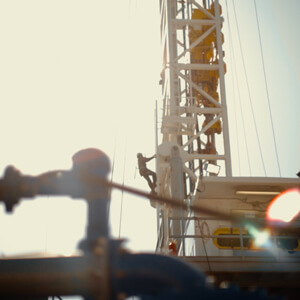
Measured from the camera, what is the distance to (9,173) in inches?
152

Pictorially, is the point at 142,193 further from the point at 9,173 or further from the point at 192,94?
the point at 192,94

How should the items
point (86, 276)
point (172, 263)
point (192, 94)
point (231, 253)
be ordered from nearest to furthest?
1. point (86, 276)
2. point (172, 263)
3. point (231, 253)
4. point (192, 94)

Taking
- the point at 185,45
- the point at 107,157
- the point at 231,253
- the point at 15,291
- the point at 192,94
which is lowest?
the point at 15,291

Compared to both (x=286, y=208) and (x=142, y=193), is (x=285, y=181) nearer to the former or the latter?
(x=286, y=208)

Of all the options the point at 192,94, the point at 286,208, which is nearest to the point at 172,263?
the point at 286,208

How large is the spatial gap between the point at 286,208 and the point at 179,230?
1057 cm

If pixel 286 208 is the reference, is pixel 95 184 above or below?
below

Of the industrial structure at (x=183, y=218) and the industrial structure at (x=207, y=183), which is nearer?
the industrial structure at (x=183, y=218)

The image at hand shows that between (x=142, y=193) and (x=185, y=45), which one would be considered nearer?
(x=142, y=193)

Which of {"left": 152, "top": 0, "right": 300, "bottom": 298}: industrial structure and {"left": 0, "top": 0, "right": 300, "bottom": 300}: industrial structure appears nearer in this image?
{"left": 0, "top": 0, "right": 300, "bottom": 300}: industrial structure

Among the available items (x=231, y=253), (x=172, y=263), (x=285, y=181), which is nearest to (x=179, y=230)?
(x=231, y=253)

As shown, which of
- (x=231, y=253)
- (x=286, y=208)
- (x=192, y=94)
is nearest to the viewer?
(x=286, y=208)

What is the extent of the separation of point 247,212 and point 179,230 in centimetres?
225

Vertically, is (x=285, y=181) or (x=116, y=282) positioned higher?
(x=285, y=181)
